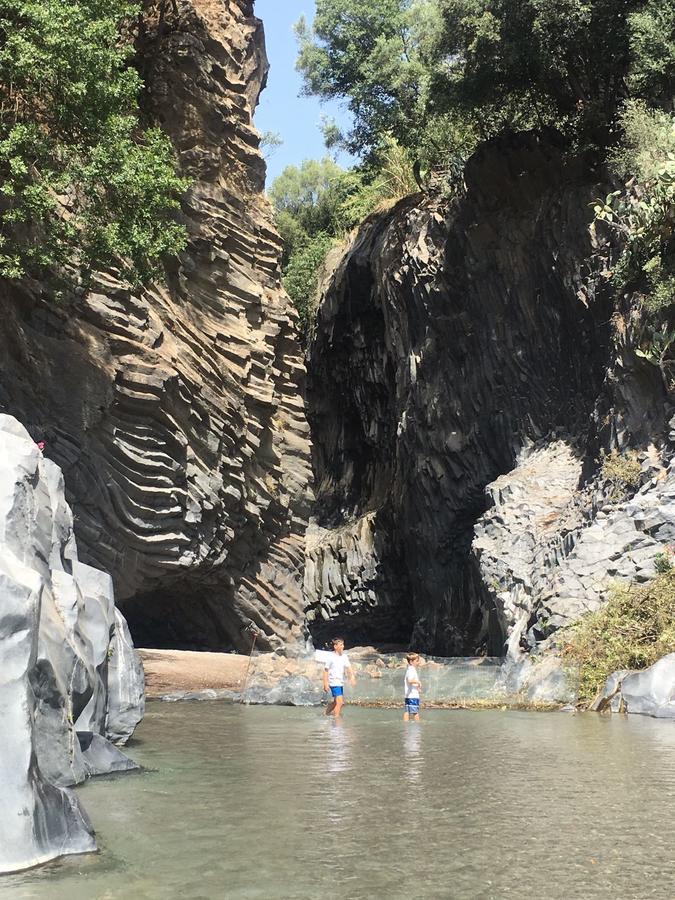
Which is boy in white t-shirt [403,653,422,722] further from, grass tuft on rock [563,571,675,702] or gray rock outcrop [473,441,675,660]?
gray rock outcrop [473,441,675,660]

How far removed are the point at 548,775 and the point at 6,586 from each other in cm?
451

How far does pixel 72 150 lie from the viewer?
51.9 ft

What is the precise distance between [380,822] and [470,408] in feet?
75.1

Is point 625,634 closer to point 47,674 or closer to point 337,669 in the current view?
point 337,669

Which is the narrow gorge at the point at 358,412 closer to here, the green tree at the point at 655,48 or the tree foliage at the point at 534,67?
the tree foliage at the point at 534,67

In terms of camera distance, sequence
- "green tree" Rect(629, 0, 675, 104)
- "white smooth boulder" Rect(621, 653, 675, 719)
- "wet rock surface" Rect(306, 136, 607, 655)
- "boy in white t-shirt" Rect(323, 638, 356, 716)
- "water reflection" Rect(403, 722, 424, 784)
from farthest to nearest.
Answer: "wet rock surface" Rect(306, 136, 607, 655), "green tree" Rect(629, 0, 675, 104), "boy in white t-shirt" Rect(323, 638, 356, 716), "white smooth boulder" Rect(621, 653, 675, 719), "water reflection" Rect(403, 722, 424, 784)

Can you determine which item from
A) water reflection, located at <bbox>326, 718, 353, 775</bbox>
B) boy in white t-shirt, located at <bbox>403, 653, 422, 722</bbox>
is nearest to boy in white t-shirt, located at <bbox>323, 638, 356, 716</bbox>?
water reflection, located at <bbox>326, 718, 353, 775</bbox>

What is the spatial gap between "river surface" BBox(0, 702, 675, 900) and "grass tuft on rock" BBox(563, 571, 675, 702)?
419cm

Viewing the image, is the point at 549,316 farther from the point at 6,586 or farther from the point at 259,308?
the point at 6,586

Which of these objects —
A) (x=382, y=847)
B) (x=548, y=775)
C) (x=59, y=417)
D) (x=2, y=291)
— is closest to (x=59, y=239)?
(x=2, y=291)

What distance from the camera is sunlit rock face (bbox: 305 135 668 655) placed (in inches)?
852

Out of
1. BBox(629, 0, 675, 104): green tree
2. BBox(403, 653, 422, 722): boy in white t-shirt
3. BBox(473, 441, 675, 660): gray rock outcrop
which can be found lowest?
BBox(403, 653, 422, 722): boy in white t-shirt

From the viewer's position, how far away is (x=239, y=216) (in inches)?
925

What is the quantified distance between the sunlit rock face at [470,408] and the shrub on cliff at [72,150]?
32.1ft
